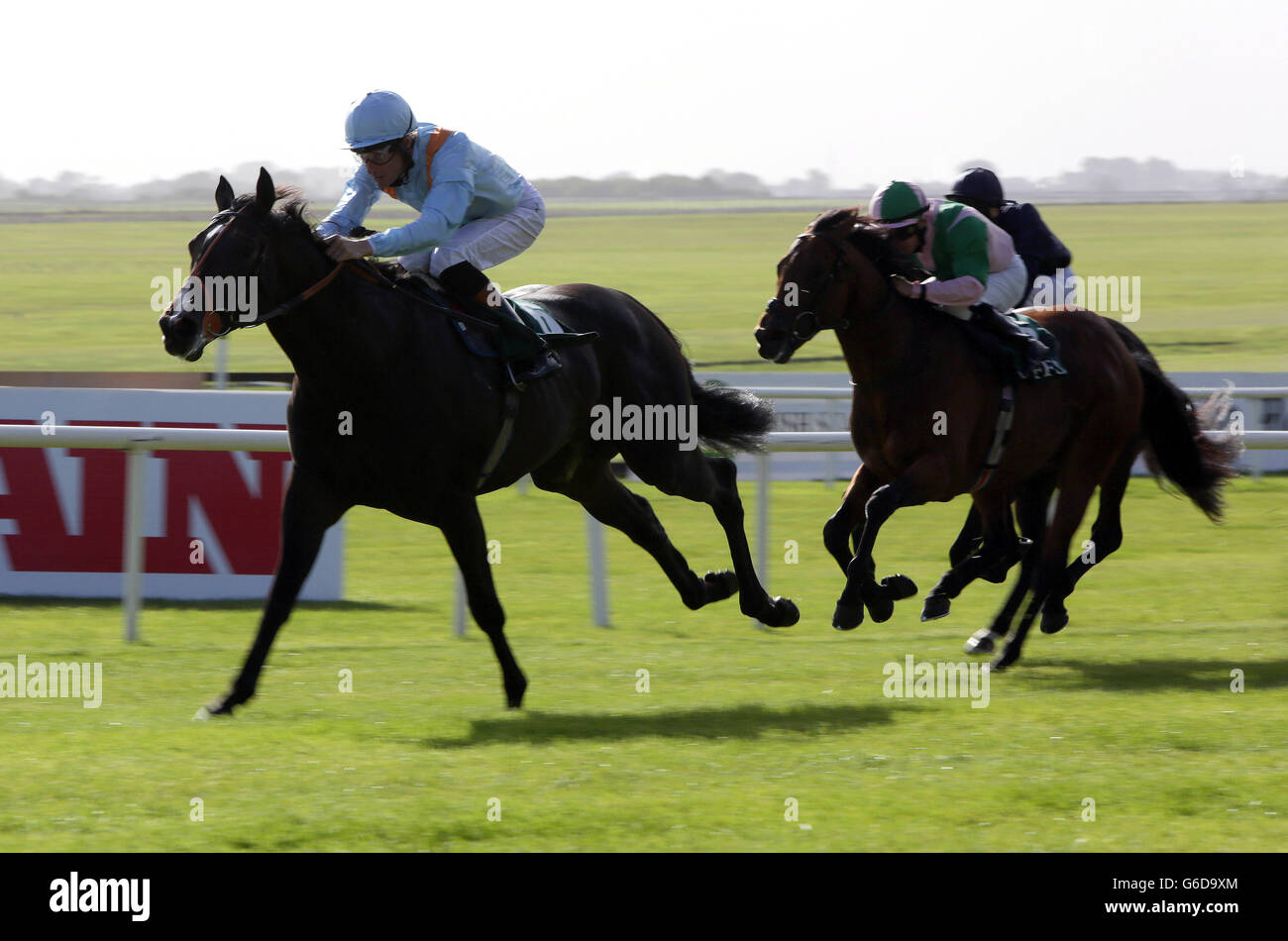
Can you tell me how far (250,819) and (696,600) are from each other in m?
2.83

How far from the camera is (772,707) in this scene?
5570 millimetres

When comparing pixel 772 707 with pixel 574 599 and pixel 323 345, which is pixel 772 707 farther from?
pixel 574 599

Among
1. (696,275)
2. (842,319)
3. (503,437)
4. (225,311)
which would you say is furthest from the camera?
(696,275)

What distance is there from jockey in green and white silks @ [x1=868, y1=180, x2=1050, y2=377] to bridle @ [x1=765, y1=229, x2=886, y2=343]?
0.91ft

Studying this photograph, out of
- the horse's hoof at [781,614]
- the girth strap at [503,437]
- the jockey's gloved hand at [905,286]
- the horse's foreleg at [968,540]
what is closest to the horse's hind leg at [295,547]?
the girth strap at [503,437]

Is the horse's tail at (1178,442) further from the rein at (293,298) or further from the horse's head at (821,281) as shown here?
the rein at (293,298)

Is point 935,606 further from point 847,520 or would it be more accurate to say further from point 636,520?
point 636,520

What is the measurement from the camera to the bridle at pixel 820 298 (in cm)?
597

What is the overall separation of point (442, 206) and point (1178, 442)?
358 centimetres

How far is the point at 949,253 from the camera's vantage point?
651 cm

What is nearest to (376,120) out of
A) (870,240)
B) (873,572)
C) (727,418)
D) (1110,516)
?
(870,240)

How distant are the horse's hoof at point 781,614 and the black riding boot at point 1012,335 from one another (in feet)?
4.08

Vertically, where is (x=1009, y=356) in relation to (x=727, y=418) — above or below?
above
